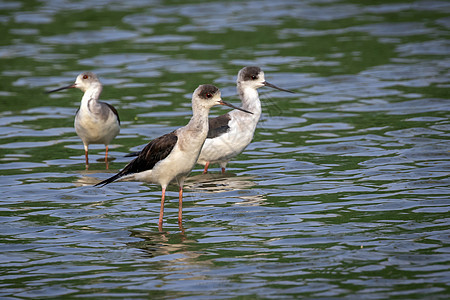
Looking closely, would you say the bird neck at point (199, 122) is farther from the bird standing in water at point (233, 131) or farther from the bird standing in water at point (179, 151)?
the bird standing in water at point (233, 131)

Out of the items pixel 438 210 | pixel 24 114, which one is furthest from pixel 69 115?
pixel 438 210

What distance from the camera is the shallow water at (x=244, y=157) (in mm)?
7844

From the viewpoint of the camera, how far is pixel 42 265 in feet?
27.1

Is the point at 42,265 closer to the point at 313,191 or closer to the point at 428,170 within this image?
the point at 313,191

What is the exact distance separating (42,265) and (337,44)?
43.7ft

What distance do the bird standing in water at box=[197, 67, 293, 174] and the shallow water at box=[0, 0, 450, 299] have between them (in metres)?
0.34

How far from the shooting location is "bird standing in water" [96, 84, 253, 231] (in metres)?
9.50

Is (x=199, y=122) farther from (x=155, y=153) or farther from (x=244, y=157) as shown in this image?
(x=244, y=157)

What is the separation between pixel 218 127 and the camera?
12.1 meters

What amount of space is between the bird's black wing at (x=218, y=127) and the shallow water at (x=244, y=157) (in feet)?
2.19

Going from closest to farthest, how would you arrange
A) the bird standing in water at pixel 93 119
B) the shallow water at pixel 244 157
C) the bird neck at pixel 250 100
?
the shallow water at pixel 244 157
the bird neck at pixel 250 100
the bird standing in water at pixel 93 119

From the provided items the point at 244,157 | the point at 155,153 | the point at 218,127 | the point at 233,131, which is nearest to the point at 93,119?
the point at 218,127

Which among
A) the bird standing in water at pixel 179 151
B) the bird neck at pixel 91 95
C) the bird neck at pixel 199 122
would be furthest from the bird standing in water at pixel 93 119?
the bird neck at pixel 199 122

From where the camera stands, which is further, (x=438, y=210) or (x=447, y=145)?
(x=447, y=145)
